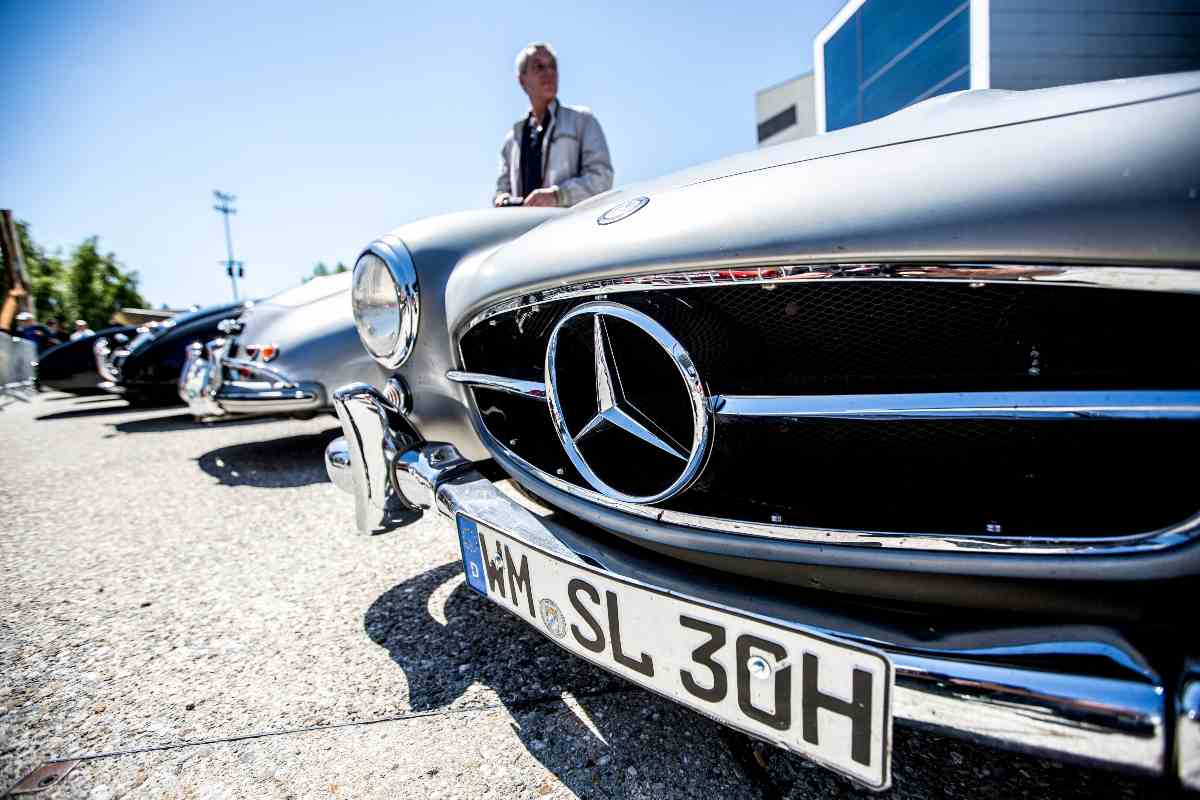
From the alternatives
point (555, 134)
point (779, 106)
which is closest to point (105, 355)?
point (555, 134)

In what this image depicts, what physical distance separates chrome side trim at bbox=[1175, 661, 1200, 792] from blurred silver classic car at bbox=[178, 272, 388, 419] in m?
2.54

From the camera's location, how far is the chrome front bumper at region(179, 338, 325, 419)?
287 centimetres

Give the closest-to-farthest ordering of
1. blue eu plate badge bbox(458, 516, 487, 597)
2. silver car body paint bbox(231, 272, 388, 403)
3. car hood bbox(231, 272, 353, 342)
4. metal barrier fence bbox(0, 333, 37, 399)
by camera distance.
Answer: blue eu plate badge bbox(458, 516, 487, 597)
silver car body paint bbox(231, 272, 388, 403)
car hood bbox(231, 272, 353, 342)
metal barrier fence bbox(0, 333, 37, 399)

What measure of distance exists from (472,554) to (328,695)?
459 millimetres

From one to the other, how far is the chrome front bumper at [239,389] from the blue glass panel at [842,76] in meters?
2.40

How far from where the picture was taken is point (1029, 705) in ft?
2.11

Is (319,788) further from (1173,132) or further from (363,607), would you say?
(1173,132)

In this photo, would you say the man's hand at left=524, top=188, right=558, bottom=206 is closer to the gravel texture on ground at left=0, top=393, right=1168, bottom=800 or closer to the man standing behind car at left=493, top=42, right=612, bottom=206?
the man standing behind car at left=493, top=42, right=612, bottom=206

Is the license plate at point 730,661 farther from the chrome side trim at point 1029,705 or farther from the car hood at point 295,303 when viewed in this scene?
the car hood at point 295,303

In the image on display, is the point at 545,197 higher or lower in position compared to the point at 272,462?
higher

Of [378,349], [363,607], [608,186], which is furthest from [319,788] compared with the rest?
[608,186]

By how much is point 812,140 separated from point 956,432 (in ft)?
1.79

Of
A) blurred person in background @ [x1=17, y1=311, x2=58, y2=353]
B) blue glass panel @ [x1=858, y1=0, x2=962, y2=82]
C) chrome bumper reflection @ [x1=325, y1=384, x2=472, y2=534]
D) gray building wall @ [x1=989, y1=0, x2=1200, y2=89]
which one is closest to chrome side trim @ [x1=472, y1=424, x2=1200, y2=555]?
chrome bumper reflection @ [x1=325, y1=384, x2=472, y2=534]

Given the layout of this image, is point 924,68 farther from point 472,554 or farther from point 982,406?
point 472,554
